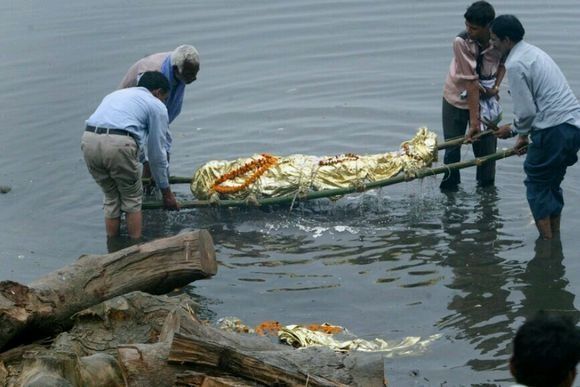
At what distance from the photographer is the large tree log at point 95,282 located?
693 centimetres

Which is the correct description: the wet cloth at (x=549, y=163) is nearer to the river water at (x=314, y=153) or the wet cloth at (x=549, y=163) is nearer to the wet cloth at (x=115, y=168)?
the river water at (x=314, y=153)

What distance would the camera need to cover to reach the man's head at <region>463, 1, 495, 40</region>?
32.1 feet

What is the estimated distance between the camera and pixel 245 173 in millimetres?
10383

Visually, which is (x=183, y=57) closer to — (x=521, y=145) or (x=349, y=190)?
(x=349, y=190)

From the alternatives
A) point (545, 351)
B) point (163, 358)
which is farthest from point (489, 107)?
point (545, 351)

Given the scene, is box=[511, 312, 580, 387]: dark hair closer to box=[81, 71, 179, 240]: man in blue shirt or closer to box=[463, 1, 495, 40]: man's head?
box=[81, 71, 179, 240]: man in blue shirt

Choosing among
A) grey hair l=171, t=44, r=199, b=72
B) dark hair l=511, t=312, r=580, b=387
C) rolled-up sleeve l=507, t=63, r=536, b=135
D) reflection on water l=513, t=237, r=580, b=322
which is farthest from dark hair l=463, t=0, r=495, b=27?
dark hair l=511, t=312, r=580, b=387

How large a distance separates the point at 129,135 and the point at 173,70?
0.96 m

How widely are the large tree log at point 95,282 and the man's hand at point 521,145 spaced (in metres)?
3.05

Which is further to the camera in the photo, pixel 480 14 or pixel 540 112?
pixel 480 14

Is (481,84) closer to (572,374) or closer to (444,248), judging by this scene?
(444,248)

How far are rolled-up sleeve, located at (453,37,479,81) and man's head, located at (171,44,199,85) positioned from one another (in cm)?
243

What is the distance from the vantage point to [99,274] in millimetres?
7555

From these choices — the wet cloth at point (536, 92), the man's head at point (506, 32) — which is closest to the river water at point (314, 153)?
the wet cloth at point (536, 92)
